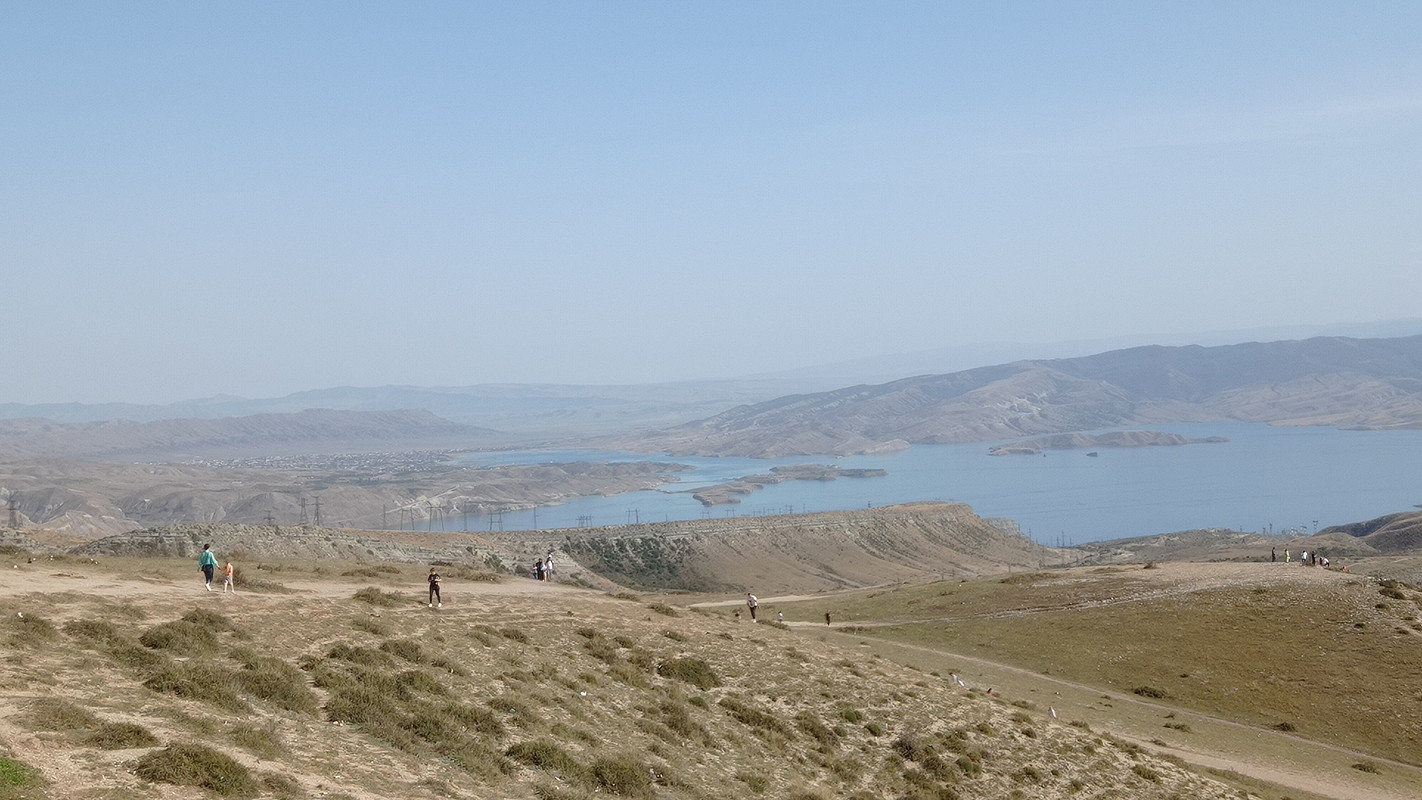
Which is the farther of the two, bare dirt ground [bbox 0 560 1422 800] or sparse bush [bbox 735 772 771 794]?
bare dirt ground [bbox 0 560 1422 800]

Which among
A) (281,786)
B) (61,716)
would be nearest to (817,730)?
(281,786)

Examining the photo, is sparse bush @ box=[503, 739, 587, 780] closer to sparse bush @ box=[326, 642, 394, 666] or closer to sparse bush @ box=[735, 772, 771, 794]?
sparse bush @ box=[735, 772, 771, 794]

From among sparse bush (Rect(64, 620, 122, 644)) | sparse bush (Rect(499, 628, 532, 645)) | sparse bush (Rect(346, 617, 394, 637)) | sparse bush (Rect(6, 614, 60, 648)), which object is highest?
sparse bush (Rect(6, 614, 60, 648))

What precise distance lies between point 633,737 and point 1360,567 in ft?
218

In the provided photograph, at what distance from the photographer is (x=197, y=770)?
1540 cm

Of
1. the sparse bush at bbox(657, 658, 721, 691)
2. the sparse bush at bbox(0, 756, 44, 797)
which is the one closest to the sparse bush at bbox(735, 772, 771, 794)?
the sparse bush at bbox(657, 658, 721, 691)

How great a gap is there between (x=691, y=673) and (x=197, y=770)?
1681 cm

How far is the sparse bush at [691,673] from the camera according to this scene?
98.4 feet

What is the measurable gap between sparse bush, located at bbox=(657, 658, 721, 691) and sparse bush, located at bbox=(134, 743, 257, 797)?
15572mm

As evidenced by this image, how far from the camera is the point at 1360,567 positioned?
70750 mm

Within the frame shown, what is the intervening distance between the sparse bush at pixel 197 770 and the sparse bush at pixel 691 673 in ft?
51.1

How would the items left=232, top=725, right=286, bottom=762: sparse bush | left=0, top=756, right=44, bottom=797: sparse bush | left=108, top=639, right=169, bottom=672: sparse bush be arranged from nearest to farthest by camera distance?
left=0, top=756, right=44, bottom=797: sparse bush, left=232, top=725, right=286, bottom=762: sparse bush, left=108, top=639, right=169, bottom=672: sparse bush

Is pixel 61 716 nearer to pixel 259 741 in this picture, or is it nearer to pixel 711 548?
pixel 259 741

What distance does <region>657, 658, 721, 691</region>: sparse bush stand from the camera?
30.0 meters
